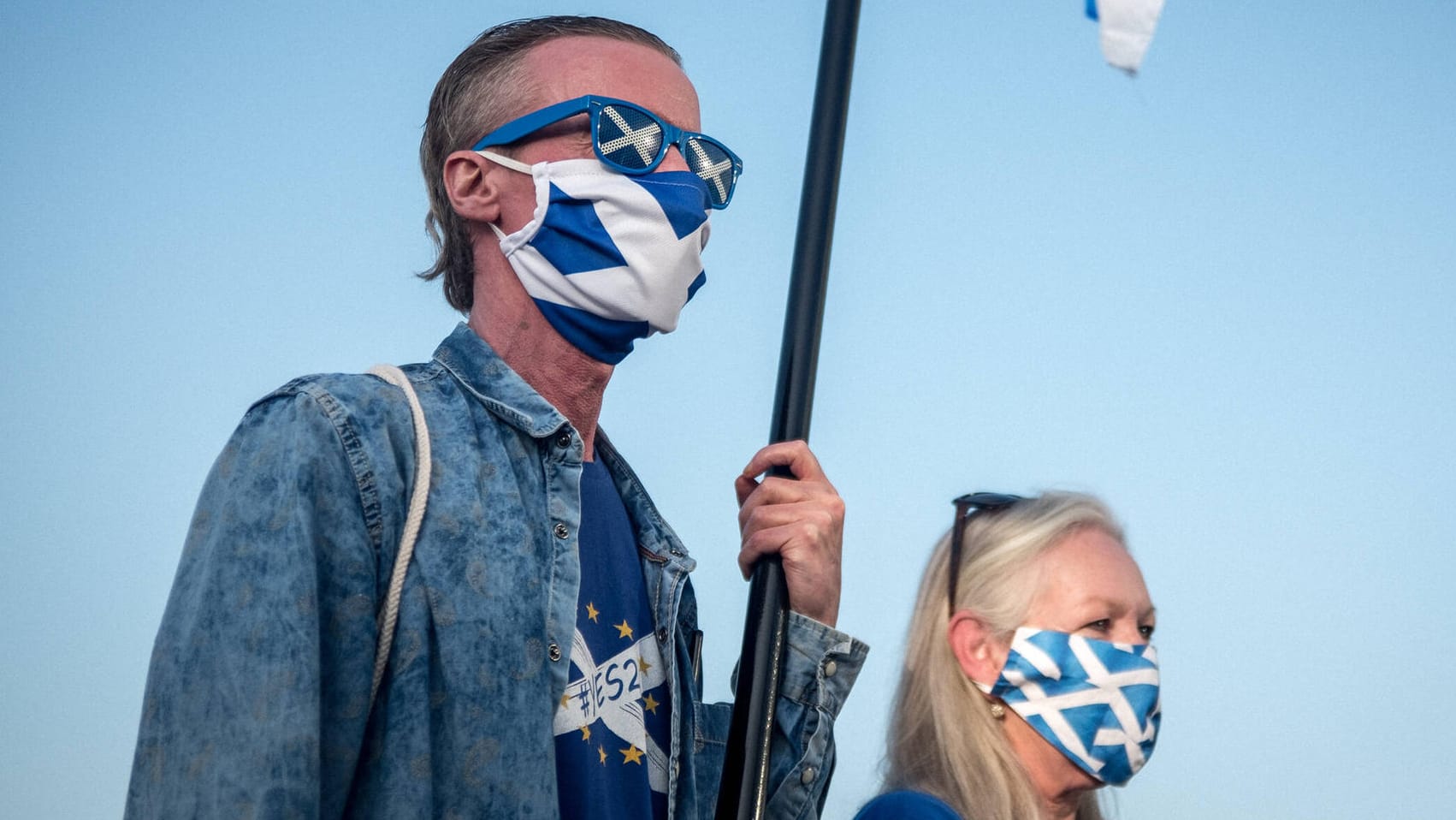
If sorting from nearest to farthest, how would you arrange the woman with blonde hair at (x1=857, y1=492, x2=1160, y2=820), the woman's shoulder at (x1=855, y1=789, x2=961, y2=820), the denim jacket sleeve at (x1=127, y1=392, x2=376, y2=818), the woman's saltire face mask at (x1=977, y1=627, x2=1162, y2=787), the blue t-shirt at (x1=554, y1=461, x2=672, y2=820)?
the denim jacket sleeve at (x1=127, y1=392, x2=376, y2=818)
the blue t-shirt at (x1=554, y1=461, x2=672, y2=820)
the woman's shoulder at (x1=855, y1=789, x2=961, y2=820)
the woman with blonde hair at (x1=857, y1=492, x2=1160, y2=820)
the woman's saltire face mask at (x1=977, y1=627, x2=1162, y2=787)

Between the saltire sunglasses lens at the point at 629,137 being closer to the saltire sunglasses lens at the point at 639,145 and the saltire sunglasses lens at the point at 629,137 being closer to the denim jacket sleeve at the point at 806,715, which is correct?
the saltire sunglasses lens at the point at 639,145

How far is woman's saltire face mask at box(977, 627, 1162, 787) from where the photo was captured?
430 cm

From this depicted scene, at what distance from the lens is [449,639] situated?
2.32m

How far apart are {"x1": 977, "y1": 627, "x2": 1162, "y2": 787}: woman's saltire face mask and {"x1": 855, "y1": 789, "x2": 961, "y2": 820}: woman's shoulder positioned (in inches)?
24.6

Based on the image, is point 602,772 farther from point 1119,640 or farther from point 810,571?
point 1119,640

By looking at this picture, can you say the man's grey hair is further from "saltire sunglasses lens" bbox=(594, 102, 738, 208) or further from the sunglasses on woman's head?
the sunglasses on woman's head

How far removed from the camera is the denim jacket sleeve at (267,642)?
80.3 inches

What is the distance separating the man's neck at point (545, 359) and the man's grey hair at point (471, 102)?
184 mm

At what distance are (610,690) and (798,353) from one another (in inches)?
29.0

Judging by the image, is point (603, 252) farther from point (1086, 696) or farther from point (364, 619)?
point (1086, 696)

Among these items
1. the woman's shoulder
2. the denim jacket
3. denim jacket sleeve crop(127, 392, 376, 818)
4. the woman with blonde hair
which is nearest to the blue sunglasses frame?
the denim jacket

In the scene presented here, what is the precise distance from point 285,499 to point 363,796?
47 cm

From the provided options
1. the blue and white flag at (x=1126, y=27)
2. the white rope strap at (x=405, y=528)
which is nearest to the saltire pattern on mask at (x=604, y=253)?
the white rope strap at (x=405, y=528)

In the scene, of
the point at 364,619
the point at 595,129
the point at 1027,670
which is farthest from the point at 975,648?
the point at 364,619
